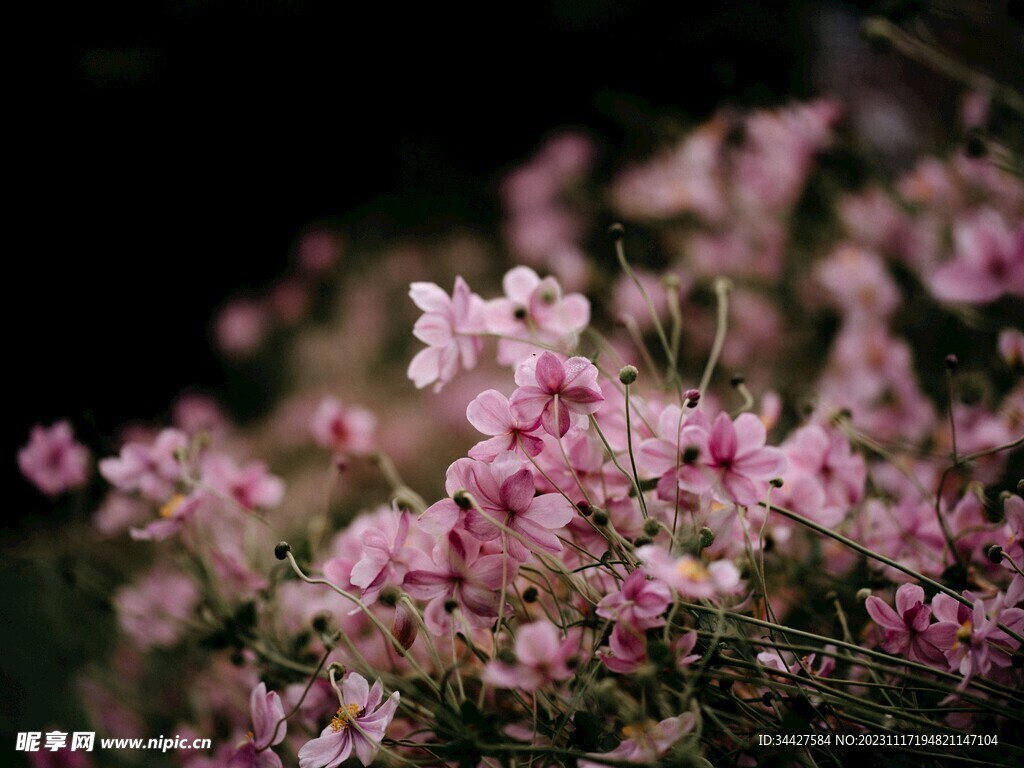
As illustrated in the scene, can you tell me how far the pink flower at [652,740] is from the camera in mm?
273

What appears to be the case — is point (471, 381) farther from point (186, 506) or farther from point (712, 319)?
point (186, 506)

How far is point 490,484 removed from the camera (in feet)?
1.04

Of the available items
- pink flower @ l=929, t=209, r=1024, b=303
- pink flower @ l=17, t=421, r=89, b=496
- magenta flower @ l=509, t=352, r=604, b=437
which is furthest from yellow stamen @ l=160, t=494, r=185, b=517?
pink flower @ l=929, t=209, r=1024, b=303

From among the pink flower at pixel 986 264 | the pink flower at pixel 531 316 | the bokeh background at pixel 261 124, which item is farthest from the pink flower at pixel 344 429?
the bokeh background at pixel 261 124

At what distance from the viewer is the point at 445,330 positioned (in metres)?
0.41

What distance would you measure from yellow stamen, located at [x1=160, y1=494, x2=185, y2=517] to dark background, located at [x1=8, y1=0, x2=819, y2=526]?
46.0 inches

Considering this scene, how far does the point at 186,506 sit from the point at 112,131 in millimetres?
1584

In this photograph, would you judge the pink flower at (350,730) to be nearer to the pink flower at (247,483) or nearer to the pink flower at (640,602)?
the pink flower at (640,602)

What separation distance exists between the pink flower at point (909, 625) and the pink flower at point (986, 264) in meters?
→ 0.30

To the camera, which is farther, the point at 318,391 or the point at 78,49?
the point at 78,49

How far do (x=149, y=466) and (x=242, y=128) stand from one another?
1.55 metres

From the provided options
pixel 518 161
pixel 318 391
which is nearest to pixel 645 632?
pixel 318 391

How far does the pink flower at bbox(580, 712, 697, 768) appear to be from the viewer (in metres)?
0.27

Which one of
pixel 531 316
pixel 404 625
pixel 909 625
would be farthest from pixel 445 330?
pixel 909 625
